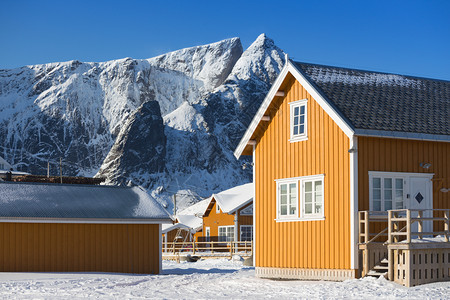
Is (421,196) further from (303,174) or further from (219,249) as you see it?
(219,249)

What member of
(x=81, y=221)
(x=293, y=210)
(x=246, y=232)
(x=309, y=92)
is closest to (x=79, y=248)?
(x=81, y=221)

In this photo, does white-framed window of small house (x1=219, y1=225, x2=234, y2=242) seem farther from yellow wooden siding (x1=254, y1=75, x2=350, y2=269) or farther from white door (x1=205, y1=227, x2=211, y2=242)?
yellow wooden siding (x1=254, y1=75, x2=350, y2=269)

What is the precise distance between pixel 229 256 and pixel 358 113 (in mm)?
26931

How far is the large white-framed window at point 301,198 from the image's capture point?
72.8ft

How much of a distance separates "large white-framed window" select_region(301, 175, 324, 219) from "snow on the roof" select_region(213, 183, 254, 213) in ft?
106

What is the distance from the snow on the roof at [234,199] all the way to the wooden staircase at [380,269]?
34.4 meters

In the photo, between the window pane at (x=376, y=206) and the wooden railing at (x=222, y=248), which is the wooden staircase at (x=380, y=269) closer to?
the window pane at (x=376, y=206)

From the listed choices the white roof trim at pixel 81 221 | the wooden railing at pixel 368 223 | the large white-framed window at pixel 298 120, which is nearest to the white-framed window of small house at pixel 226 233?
the white roof trim at pixel 81 221

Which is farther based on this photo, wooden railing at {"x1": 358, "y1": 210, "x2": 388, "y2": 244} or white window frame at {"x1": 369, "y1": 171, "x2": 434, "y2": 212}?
white window frame at {"x1": 369, "y1": 171, "x2": 434, "y2": 212}

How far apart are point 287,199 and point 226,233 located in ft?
116

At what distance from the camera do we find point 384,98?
23391mm

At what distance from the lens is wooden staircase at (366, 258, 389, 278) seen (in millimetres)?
20016

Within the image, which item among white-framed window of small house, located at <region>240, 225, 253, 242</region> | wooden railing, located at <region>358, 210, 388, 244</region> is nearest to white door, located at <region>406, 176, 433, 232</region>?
wooden railing, located at <region>358, 210, 388, 244</region>

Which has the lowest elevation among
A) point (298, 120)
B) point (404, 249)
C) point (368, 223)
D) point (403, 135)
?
→ point (404, 249)
